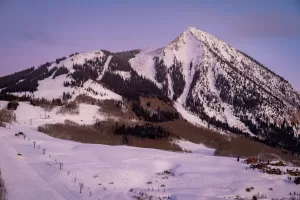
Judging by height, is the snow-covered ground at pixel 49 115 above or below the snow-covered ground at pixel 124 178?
above

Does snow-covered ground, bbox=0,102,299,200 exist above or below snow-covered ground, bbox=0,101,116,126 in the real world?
below

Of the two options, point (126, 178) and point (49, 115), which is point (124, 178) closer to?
point (126, 178)

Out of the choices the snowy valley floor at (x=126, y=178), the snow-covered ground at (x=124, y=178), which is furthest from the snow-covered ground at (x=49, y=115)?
the snowy valley floor at (x=126, y=178)

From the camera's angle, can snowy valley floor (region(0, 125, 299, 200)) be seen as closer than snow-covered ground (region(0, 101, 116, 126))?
Yes

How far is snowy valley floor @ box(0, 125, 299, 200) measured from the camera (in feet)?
101

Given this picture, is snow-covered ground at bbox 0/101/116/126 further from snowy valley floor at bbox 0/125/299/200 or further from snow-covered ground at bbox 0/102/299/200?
snowy valley floor at bbox 0/125/299/200

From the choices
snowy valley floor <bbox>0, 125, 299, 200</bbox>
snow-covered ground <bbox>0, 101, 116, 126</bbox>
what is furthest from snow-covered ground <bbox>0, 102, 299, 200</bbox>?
snow-covered ground <bbox>0, 101, 116, 126</bbox>

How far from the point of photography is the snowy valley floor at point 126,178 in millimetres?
30719

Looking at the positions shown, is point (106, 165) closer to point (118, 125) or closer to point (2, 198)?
point (2, 198)

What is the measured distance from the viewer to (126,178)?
36312 millimetres

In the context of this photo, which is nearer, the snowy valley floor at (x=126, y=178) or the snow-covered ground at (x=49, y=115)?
the snowy valley floor at (x=126, y=178)

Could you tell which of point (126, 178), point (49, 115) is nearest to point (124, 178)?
point (126, 178)

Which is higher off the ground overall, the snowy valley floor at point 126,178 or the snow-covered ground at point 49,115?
the snow-covered ground at point 49,115

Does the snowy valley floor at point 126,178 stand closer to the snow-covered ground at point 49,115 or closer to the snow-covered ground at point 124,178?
the snow-covered ground at point 124,178
